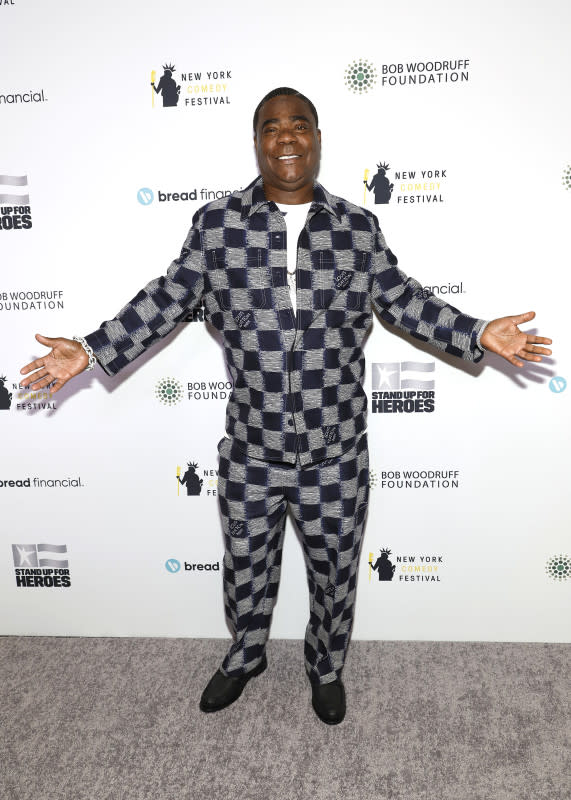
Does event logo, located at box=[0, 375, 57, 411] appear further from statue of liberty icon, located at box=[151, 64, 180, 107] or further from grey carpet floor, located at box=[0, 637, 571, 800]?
statue of liberty icon, located at box=[151, 64, 180, 107]

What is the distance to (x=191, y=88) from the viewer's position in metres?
1.91

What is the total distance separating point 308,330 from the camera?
5.61 ft

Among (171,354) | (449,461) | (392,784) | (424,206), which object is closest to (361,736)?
(392,784)

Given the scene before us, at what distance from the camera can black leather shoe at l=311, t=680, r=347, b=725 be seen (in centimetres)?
187

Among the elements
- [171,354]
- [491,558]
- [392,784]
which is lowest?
[392,784]

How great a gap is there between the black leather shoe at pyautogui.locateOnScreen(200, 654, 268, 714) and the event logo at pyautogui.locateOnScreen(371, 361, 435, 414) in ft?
3.30

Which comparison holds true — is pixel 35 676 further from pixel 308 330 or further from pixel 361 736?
pixel 308 330

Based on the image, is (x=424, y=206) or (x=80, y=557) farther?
(x=80, y=557)

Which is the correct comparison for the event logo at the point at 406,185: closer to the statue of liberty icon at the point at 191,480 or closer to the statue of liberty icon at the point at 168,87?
the statue of liberty icon at the point at 168,87

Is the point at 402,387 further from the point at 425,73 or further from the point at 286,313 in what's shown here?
the point at 425,73

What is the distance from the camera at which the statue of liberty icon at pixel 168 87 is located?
1908mm

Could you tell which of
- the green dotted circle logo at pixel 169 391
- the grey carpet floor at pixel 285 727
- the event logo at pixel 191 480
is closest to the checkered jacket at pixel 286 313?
the green dotted circle logo at pixel 169 391

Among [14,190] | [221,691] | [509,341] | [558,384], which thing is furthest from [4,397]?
[558,384]

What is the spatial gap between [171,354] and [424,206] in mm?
975
